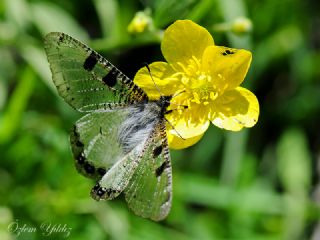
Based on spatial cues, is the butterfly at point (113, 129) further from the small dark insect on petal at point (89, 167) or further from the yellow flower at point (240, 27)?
the yellow flower at point (240, 27)

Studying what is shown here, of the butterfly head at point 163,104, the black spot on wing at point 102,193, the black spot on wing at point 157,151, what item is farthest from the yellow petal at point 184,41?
the black spot on wing at point 102,193

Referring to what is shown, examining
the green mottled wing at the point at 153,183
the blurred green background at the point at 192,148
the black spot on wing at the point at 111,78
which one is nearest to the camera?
the green mottled wing at the point at 153,183

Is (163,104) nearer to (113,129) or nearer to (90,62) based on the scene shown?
(113,129)

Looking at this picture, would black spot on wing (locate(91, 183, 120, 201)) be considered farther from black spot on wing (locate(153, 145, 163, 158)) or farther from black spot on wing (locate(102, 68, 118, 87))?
black spot on wing (locate(102, 68, 118, 87))

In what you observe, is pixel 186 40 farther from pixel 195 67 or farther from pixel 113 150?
pixel 113 150

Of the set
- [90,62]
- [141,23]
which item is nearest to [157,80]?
[141,23]

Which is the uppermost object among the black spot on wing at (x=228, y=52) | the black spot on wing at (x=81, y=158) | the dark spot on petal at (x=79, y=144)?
the black spot on wing at (x=228, y=52)
